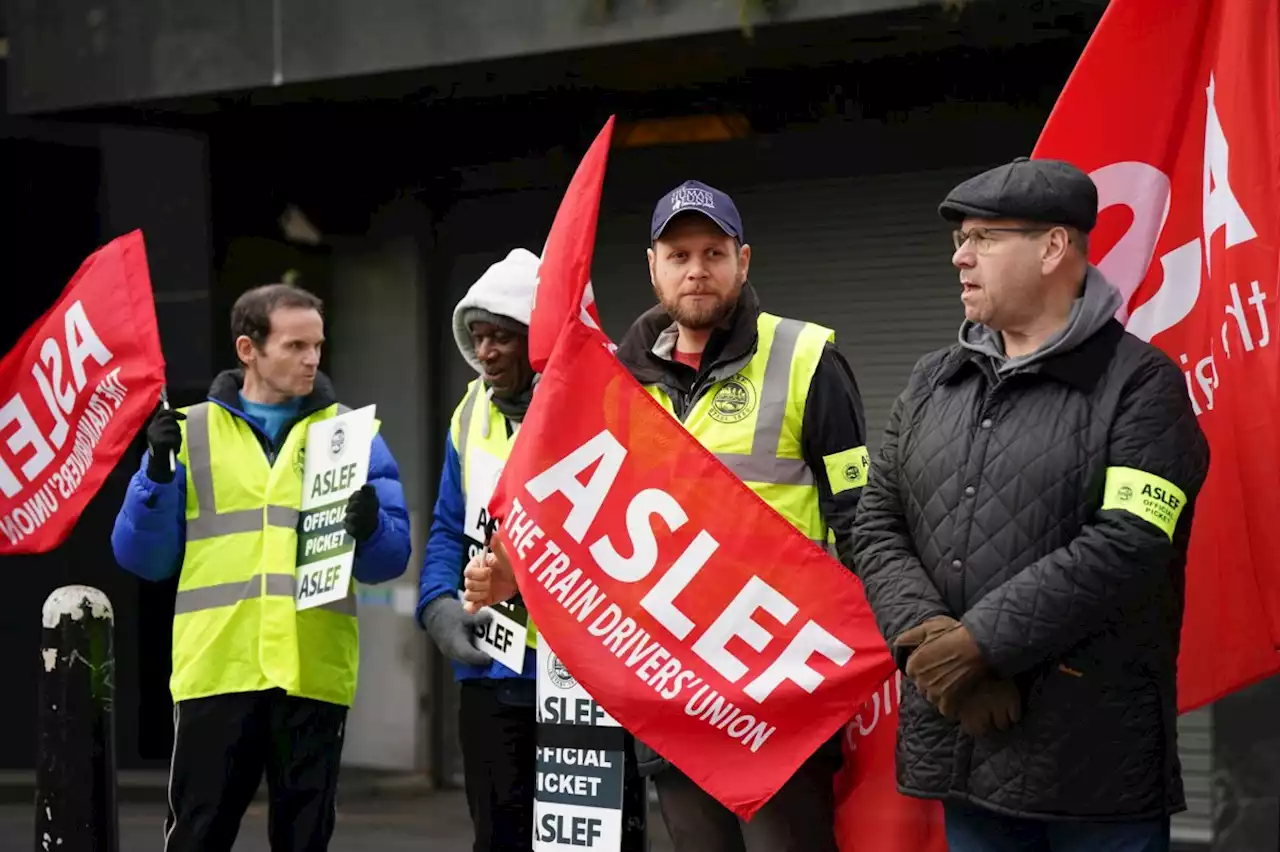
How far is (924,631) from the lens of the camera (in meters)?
3.89

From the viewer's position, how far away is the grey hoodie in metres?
3.92

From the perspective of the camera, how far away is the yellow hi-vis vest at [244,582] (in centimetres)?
570

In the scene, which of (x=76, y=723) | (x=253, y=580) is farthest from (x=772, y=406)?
(x=76, y=723)

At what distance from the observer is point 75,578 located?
10867 mm

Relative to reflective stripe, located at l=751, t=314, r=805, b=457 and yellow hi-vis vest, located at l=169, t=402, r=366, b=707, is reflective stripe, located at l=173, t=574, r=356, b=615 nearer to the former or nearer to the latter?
yellow hi-vis vest, located at l=169, t=402, r=366, b=707

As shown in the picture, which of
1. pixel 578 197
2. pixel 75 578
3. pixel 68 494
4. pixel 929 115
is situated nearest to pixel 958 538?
pixel 578 197

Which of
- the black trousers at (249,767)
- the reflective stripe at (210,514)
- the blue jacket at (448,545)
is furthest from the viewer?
the reflective stripe at (210,514)

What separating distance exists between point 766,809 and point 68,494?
9.14 ft

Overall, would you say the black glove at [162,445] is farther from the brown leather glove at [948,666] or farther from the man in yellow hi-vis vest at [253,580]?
the brown leather glove at [948,666]

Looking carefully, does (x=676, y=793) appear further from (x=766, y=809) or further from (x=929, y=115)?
(x=929, y=115)

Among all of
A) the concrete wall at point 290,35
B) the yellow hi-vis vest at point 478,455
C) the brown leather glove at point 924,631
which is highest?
the concrete wall at point 290,35

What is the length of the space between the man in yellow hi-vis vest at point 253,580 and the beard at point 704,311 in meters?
1.36

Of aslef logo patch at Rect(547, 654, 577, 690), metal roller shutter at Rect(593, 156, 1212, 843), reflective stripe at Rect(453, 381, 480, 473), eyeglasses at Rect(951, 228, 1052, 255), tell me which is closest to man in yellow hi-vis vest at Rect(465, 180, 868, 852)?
aslef logo patch at Rect(547, 654, 577, 690)

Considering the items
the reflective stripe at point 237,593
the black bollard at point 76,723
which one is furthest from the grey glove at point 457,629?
the black bollard at point 76,723
